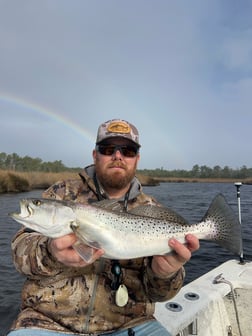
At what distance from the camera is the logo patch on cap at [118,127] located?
3562mm

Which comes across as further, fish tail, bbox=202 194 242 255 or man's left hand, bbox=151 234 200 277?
fish tail, bbox=202 194 242 255

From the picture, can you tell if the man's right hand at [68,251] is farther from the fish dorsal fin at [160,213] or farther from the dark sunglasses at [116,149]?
the dark sunglasses at [116,149]

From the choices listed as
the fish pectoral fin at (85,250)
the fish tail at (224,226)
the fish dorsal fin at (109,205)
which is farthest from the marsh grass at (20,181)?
the fish tail at (224,226)

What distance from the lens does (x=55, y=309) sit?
2.87 m

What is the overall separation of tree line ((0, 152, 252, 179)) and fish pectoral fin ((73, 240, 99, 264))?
98098mm

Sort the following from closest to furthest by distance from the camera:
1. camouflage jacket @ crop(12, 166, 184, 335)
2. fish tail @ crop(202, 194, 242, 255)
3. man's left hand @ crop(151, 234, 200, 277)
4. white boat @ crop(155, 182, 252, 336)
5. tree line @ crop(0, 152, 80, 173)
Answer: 1. man's left hand @ crop(151, 234, 200, 277)
2. fish tail @ crop(202, 194, 242, 255)
3. camouflage jacket @ crop(12, 166, 184, 335)
4. white boat @ crop(155, 182, 252, 336)
5. tree line @ crop(0, 152, 80, 173)

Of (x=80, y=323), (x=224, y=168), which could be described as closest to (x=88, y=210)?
(x=80, y=323)

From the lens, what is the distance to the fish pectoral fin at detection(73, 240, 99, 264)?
8.03ft

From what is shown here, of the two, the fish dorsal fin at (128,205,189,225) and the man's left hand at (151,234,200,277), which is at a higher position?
the fish dorsal fin at (128,205,189,225)

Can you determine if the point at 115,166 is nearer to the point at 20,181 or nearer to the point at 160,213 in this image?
the point at 160,213

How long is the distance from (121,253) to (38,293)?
3.02ft

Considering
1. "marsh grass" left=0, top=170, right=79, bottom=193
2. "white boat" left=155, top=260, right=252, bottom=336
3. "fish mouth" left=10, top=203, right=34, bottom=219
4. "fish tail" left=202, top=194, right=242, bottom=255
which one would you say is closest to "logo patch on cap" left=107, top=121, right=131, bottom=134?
"fish tail" left=202, top=194, right=242, bottom=255

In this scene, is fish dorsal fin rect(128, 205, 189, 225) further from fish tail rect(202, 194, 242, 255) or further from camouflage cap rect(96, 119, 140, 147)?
camouflage cap rect(96, 119, 140, 147)

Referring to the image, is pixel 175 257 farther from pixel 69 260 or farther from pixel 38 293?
pixel 38 293
